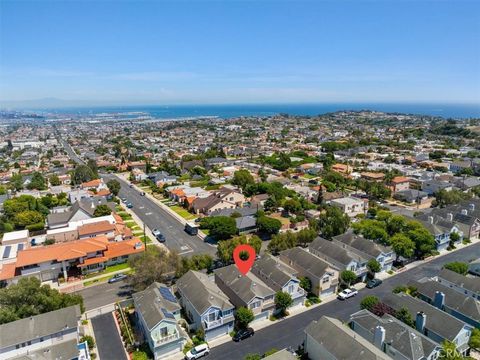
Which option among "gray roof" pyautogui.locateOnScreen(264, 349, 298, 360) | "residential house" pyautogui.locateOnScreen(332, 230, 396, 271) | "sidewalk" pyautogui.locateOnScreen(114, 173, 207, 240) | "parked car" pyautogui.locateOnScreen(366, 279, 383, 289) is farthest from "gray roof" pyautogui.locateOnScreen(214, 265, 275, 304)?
"sidewalk" pyautogui.locateOnScreen(114, 173, 207, 240)

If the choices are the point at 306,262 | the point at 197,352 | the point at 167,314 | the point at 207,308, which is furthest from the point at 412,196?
the point at 167,314

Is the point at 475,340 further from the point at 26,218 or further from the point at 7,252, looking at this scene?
the point at 26,218

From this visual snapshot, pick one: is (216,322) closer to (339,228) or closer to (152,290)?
(152,290)

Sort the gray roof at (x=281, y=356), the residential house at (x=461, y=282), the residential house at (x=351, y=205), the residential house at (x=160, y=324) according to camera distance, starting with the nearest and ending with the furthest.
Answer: the gray roof at (x=281, y=356)
the residential house at (x=160, y=324)
the residential house at (x=461, y=282)
the residential house at (x=351, y=205)

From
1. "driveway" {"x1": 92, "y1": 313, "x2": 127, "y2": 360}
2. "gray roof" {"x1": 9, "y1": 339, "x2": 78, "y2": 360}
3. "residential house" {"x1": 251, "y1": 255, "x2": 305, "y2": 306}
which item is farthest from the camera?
"residential house" {"x1": 251, "y1": 255, "x2": 305, "y2": 306}

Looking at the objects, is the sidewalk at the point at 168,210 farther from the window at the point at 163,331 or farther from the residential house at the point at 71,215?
the window at the point at 163,331

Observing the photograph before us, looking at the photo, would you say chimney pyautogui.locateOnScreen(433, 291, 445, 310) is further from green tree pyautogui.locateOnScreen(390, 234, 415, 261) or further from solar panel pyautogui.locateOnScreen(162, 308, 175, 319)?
solar panel pyautogui.locateOnScreen(162, 308, 175, 319)

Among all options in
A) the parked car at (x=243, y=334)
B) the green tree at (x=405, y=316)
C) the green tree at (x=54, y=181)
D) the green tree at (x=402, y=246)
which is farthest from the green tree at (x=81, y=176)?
the green tree at (x=405, y=316)
